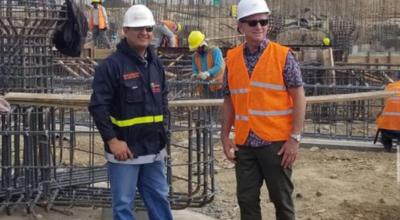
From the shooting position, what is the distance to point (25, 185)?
5.97 meters

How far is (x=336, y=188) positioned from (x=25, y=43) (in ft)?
13.1

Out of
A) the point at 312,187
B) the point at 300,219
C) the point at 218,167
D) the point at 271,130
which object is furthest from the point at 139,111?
the point at 218,167

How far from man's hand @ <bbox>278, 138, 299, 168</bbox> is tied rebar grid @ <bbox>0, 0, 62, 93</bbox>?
8.75 feet

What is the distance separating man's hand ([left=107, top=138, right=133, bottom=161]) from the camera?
4547mm

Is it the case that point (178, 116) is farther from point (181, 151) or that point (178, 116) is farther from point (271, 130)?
point (181, 151)

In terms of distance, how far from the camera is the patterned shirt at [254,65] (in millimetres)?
4543

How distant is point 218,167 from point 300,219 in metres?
2.64

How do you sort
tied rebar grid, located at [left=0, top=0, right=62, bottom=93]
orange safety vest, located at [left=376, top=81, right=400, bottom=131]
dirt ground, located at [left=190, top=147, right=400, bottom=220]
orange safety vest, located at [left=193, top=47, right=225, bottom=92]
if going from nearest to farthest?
tied rebar grid, located at [left=0, top=0, right=62, bottom=93] < dirt ground, located at [left=190, top=147, right=400, bottom=220] < orange safety vest, located at [left=376, top=81, right=400, bottom=131] < orange safety vest, located at [left=193, top=47, right=225, bottom=92]

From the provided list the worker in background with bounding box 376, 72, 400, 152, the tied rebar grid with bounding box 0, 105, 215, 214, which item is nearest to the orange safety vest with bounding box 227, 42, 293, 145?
the tied rebar grid with bounding box 0, 105, 215, 214

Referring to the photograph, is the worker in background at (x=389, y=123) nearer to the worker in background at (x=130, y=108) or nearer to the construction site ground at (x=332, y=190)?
the construction site ground at (x=332, y=190)

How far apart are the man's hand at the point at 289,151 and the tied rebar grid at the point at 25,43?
2.67 metres

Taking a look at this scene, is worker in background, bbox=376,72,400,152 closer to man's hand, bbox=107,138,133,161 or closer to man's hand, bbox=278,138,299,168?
man's hand, bbox=278,138,299,168

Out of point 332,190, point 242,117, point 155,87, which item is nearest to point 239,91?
point 242,117

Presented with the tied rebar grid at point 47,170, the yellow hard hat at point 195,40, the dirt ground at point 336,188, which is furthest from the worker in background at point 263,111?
the yellow hard hat at point 195,40
